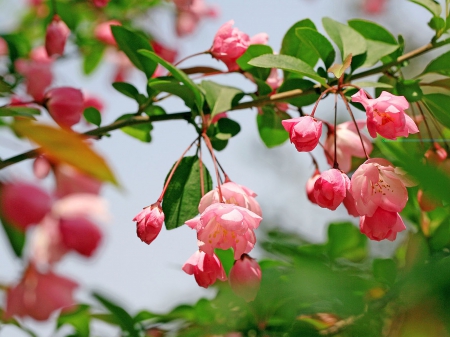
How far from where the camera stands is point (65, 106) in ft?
2.73

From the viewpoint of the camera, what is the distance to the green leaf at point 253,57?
847 millimetres

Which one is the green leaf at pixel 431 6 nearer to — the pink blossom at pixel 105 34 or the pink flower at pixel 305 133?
the pink flower at pixel 305 133

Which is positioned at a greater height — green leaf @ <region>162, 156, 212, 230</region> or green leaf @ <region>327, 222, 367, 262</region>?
green leaf @ <region>162, 156, 212, 230</region>

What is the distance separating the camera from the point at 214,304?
96cm

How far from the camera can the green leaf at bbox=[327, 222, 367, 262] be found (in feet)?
3.41

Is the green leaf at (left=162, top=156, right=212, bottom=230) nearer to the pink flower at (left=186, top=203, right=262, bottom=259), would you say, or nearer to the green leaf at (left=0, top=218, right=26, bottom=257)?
the pink flower at (left=186, top=203, right=262, bottom=259)

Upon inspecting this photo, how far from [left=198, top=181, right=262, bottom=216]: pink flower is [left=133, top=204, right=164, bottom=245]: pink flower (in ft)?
0.17

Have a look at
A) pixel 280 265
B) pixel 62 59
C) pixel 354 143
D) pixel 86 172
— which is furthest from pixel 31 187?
pixel 62 59

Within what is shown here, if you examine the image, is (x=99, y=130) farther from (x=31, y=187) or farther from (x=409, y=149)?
(x=409, y=149)

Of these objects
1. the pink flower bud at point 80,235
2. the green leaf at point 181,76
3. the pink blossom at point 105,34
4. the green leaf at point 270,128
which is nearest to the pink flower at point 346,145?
the green leaf at point 270,128

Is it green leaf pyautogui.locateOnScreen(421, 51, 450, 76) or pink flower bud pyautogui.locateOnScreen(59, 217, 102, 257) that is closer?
pink flower bud pyautogui.locateOnScreen(59, 217, 102, 257)

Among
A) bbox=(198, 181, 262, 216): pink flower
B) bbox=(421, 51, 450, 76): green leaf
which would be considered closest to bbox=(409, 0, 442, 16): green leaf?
bbox=(421, 51, 450, 76): green leaf

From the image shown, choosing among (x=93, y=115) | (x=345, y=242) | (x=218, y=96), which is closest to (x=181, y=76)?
(x=218, y=96)

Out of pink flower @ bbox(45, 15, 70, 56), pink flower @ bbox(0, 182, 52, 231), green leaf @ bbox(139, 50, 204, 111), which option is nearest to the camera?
pink flower @ bbox(0, 182, 52, 231)
